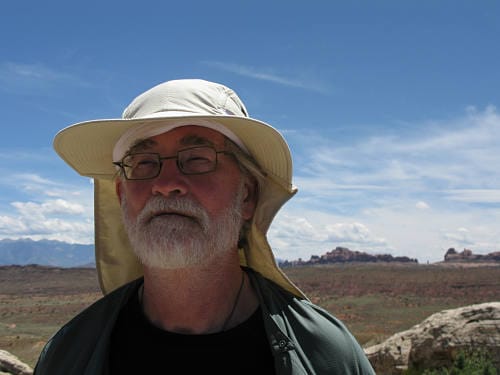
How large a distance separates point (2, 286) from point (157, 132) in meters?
82.6

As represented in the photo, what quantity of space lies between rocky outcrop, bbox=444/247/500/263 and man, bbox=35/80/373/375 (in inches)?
4858

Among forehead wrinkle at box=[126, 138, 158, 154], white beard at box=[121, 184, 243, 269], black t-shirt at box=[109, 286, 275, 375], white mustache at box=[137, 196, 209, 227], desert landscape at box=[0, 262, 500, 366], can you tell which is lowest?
desert landscape at box=[0, 262, 500, 366]

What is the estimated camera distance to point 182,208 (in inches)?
86.0

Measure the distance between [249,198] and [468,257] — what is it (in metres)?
129

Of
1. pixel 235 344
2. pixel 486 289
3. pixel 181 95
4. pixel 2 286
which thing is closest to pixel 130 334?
pixel 235 344

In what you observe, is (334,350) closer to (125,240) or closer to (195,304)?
(195,304)

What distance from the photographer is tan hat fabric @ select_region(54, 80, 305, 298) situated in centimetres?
226

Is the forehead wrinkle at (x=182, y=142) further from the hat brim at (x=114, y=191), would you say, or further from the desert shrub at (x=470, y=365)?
the desert shrub at (x=470, y=365)

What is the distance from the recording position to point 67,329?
7.56 feet

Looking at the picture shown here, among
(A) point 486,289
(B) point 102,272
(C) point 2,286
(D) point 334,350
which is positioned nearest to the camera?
(D) point 334,350

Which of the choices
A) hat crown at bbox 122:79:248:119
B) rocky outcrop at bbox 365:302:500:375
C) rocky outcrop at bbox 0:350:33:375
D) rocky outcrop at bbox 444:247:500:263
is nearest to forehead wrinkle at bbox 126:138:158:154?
hat crown at bbox 122:79:248:119

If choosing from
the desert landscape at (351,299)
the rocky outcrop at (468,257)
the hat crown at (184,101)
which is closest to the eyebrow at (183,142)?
the hat crown at (184,101)

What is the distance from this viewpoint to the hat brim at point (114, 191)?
8.00ft

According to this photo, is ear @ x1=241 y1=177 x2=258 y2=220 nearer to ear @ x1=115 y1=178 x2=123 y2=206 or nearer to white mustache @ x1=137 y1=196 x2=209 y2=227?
white mustache @ x1=137 y1=196 x2=209 y2=227
